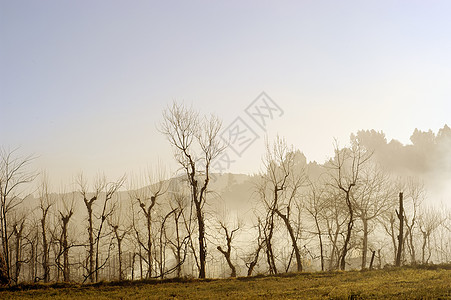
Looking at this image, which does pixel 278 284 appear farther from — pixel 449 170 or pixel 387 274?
pixel 449 170

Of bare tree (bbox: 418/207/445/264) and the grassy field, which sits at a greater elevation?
the grassy field

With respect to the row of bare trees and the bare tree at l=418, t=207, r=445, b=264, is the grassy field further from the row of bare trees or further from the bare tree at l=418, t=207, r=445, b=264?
the bare tree at l=418, t=207, r=445, b=264

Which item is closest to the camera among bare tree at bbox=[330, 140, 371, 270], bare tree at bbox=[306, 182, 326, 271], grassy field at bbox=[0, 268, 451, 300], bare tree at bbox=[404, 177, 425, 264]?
grassy field at bbox=[0, 268, 451, 300]

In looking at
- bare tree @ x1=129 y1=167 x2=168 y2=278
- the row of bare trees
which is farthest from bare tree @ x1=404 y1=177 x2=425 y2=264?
bare tree @ x1=129 y1=167 x2=168 y2=278

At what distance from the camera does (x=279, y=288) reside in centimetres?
1495

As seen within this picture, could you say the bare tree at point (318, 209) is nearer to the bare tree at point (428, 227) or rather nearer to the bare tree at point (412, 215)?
the bare tree at point (412, 215)

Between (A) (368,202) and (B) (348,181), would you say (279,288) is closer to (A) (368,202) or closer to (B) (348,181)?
(A) (368,202)

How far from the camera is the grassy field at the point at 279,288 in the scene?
1187cm

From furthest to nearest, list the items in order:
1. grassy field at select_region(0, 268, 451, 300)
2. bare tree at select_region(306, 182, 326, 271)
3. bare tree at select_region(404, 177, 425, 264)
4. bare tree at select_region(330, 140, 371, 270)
A: bare tree at select_region(404, 177, 425, 264)
bare tree at select_region(306, 182, 326, 271)
bare tree at select_region(330, 140, 371, 270)
grassy field at select_region(0, 268, 451, 300)

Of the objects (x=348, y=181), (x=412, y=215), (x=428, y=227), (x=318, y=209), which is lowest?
(x=428, y=227)

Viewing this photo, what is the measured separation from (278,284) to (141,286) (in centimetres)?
622

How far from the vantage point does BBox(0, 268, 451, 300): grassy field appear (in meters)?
11.9

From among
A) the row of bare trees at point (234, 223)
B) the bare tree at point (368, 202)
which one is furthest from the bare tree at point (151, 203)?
the bare tree at point (368, 202)

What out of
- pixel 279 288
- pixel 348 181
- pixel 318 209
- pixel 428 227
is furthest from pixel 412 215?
pixel 279 288
